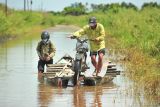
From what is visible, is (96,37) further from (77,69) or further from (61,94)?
(61,94)

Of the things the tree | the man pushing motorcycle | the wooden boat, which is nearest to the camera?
the wooden boat

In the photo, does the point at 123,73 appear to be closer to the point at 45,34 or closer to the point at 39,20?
the point at 45,34

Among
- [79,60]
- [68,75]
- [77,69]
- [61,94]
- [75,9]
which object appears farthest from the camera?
[75,9]

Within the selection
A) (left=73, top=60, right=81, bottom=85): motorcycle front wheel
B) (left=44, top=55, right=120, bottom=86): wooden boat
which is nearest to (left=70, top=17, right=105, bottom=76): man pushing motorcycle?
(left=44, top=55, right=120, bottom=86): wooden boat

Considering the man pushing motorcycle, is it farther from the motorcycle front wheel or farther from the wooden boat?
the motorcycle front wheel

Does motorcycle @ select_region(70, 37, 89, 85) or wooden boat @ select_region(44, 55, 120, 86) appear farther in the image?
wooden boat @ select_region(44, 55, 120, 86)

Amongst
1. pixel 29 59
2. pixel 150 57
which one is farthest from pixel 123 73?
pixel 29 59

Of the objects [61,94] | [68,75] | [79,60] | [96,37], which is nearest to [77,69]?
[79,60]

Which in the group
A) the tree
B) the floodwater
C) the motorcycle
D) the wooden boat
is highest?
the tree

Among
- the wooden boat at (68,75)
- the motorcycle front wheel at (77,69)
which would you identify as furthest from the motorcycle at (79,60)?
the wooden boat at (68,75)

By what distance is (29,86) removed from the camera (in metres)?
14.6

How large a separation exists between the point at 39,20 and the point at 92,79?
246ft

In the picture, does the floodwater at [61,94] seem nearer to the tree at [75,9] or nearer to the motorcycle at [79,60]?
the motorcycle at [79,60]

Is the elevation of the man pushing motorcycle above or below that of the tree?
below
